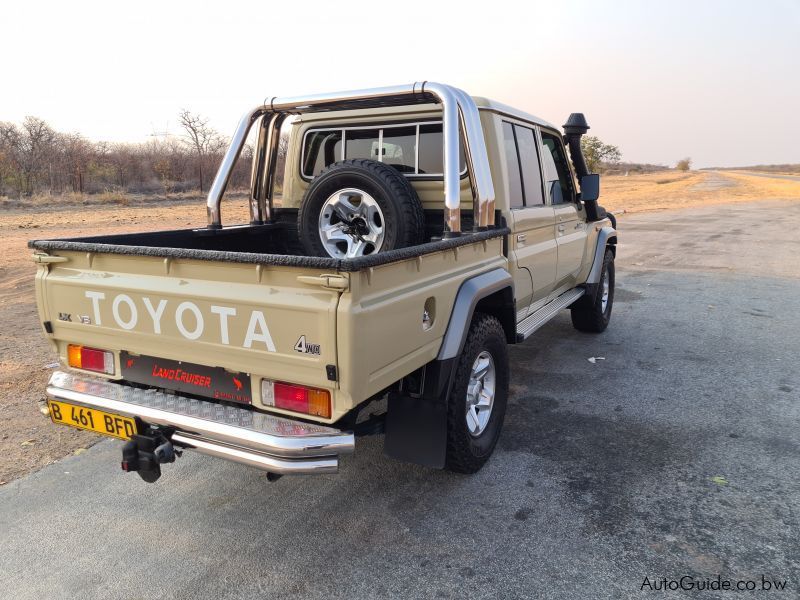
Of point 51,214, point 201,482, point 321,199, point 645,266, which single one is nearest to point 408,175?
point 321,199

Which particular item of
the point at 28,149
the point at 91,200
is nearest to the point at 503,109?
the point at 91,200

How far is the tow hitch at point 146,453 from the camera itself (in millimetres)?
2650

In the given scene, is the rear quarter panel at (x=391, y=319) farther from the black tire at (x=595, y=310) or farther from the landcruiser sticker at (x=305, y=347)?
the black tire at (x=595, y=310)

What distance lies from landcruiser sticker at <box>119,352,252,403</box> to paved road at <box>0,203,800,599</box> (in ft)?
2.35

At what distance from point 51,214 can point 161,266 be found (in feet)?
68.2

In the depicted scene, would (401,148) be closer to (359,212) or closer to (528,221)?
(359,212)

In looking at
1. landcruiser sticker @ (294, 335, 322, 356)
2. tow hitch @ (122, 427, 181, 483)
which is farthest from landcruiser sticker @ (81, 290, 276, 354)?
tow hitch @ (122, 427, 181, 483)

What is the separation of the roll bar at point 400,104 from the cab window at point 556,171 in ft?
4.80

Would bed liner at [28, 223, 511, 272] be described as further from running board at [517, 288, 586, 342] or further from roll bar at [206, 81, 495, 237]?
running board at [517, 288, 586, 342]

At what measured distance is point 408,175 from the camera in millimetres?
4273

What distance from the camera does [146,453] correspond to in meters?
2.68

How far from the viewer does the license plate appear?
2775 mm

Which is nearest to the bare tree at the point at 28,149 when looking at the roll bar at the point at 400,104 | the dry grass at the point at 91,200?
the dry grass at the point at 91,200

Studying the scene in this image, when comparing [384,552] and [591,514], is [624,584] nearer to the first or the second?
[591,514]
